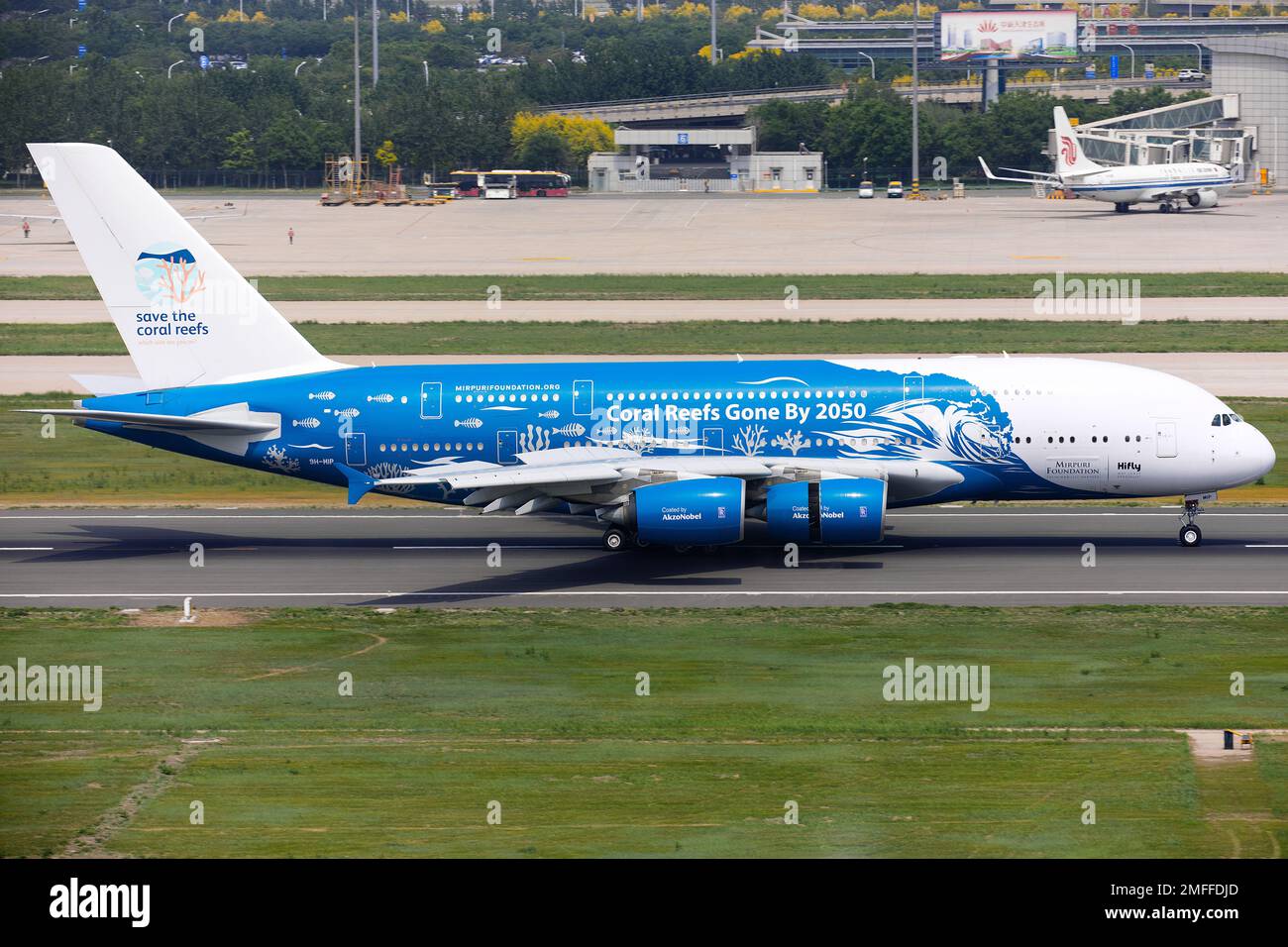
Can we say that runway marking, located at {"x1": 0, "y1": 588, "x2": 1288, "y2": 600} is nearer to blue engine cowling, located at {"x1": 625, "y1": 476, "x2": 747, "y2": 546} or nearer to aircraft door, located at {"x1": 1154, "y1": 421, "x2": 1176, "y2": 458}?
blue engine cowling, located at {"x1": 625, "y1": 476, "x2": 747, "y2": 546}

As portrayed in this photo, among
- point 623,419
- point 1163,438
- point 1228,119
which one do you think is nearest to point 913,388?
point 1163,438

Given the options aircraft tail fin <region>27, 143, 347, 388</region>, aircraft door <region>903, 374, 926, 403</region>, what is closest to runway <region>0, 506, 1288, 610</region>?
aircraft door <region>903, 374, 926, 403</region>

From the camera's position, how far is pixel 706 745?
28094 millimetres

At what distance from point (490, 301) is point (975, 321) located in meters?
30.8

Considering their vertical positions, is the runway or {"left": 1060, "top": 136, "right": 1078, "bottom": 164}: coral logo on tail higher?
{"left": 1060, "top": 136, "right": 1078, "bottom": 164}: coral logo on tail

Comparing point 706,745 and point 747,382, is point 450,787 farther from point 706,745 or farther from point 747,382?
point 747,382

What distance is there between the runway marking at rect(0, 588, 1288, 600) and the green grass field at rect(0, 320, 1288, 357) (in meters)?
37.6

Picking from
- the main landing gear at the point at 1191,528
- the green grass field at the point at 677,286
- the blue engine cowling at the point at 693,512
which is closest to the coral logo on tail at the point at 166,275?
the blue engine cowling at the point at 693,512

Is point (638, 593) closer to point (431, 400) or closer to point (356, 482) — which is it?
point (356, 482)

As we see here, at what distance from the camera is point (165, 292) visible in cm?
4550

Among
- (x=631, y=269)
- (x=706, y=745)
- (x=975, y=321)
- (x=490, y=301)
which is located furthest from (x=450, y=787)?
(x=631, y=269)

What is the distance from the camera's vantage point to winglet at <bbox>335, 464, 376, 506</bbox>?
41.1m

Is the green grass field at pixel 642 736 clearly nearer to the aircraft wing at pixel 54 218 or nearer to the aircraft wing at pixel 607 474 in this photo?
the aircraft wing at pixel 607 474
